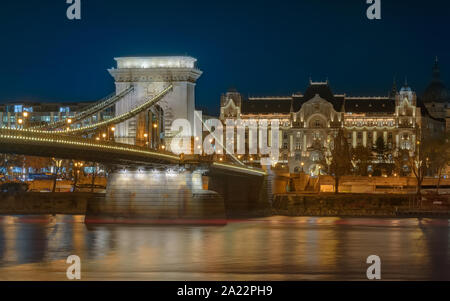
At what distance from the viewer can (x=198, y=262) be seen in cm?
4366

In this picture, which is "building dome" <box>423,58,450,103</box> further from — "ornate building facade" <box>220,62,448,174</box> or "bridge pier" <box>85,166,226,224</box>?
"bridge pier" <box>85,166,226,224</box>

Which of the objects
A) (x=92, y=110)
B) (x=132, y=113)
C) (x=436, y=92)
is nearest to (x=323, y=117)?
(x=436, y=92)

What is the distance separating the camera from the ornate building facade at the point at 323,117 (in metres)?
148

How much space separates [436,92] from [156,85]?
360ft

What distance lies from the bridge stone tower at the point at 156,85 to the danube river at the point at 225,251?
1169 centimetres

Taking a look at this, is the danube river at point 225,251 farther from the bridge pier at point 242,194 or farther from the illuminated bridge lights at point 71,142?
the bridge pier at point 242,194

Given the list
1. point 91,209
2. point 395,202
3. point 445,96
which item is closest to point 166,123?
point 91,209

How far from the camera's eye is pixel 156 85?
78.3 metres

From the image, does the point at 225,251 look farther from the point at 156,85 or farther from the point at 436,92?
the point at 436,92

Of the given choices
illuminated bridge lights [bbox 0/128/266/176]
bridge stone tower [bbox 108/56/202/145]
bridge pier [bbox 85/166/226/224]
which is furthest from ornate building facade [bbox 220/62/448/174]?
illuminated bridge lights [bbox 0/128/266/176]

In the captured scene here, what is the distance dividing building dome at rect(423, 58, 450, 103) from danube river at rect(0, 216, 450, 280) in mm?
112047

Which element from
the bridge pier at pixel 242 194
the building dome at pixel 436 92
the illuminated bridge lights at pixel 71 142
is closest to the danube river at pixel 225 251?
the illuminated bridge lights at pixel 71 142

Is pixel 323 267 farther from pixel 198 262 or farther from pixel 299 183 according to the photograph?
pixel 299 183
